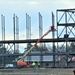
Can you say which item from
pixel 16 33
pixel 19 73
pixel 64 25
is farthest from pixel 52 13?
pixel 19 73

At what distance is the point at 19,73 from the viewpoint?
35.3 meters

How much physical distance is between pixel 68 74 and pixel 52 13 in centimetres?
2959

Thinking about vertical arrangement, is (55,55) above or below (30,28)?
below

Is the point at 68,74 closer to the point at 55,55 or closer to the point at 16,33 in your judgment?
the point at 55,55

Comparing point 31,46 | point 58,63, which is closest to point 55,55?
point 58,63

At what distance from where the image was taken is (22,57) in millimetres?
64875

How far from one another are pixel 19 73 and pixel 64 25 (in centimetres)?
2804

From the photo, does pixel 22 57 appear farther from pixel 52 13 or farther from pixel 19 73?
pixel 19 73

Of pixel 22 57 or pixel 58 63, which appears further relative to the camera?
pixel 22 57

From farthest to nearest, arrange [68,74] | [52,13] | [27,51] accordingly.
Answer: [27,51] → [52,13] → [68,74]

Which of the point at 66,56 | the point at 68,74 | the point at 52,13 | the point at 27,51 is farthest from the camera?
the point at 27,51

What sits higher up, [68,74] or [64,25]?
[64,25]

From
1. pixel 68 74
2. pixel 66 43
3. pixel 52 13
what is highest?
pixel 52 13

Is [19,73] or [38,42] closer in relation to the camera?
[19,73]
